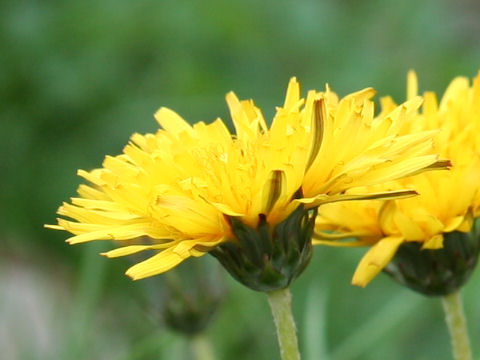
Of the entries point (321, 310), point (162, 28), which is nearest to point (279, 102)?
point (162, 28)

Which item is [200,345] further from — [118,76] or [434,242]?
[118,76]

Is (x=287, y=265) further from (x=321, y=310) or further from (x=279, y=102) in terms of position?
(x=279, y=102)

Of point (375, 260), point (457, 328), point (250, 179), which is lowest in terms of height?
point (457, 328)

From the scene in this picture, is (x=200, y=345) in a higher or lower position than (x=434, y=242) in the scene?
lower

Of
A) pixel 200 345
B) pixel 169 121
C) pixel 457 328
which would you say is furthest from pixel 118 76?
pixel 457 328

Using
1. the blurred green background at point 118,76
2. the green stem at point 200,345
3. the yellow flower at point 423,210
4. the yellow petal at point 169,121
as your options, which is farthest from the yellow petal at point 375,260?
the blurred green background at point 118,76

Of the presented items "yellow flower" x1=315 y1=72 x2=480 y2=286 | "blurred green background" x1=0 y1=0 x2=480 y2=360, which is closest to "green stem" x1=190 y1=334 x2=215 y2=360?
"yellow flower" x1=315 y1=72 x2=480 y2=286

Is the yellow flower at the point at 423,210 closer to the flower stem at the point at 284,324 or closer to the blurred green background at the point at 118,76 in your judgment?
the flower stem at the point at 284,324
